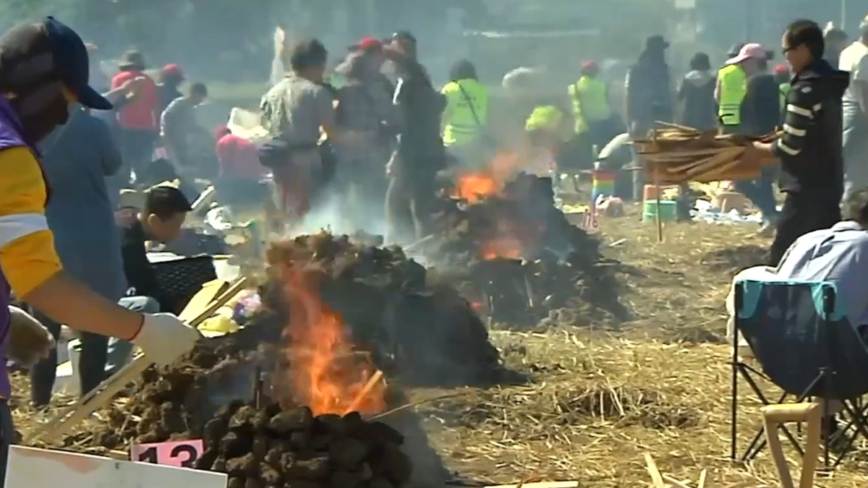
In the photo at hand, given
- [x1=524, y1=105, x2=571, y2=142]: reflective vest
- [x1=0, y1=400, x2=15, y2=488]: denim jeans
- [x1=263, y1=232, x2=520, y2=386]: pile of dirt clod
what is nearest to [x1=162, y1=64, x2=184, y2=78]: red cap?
[x1=524, y1=105, x2=571, y2=142]: reflective vest

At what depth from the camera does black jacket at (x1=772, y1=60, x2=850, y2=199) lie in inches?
321

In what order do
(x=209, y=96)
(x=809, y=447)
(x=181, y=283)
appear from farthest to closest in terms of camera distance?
1. (x=209, y=96)
2. (x=181, y=283)
3. (x=809, y=447)

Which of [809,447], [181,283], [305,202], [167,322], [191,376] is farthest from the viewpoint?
[305,202]

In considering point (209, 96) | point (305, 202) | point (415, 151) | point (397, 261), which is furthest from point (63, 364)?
point (209, 96)

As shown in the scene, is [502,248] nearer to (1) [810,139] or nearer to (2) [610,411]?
(1) [810,139]

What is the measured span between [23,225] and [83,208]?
12.9 feet

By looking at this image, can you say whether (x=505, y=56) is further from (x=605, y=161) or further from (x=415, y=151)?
(x=415, y=151)

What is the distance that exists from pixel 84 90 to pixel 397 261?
414 cm

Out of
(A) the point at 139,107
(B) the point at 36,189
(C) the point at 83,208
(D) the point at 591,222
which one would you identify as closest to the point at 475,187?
(D) the point at 591,222

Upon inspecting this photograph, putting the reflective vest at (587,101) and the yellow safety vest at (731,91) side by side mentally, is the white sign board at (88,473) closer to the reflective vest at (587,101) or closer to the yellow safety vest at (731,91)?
the yellow safety vest at (731,91)

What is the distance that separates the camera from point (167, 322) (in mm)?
3789

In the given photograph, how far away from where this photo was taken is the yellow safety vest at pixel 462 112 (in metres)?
13.8

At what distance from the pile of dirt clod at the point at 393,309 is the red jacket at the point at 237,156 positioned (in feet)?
17.7

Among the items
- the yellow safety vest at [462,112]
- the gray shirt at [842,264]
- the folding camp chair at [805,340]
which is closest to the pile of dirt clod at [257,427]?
the folding camp chair at [805,340]
